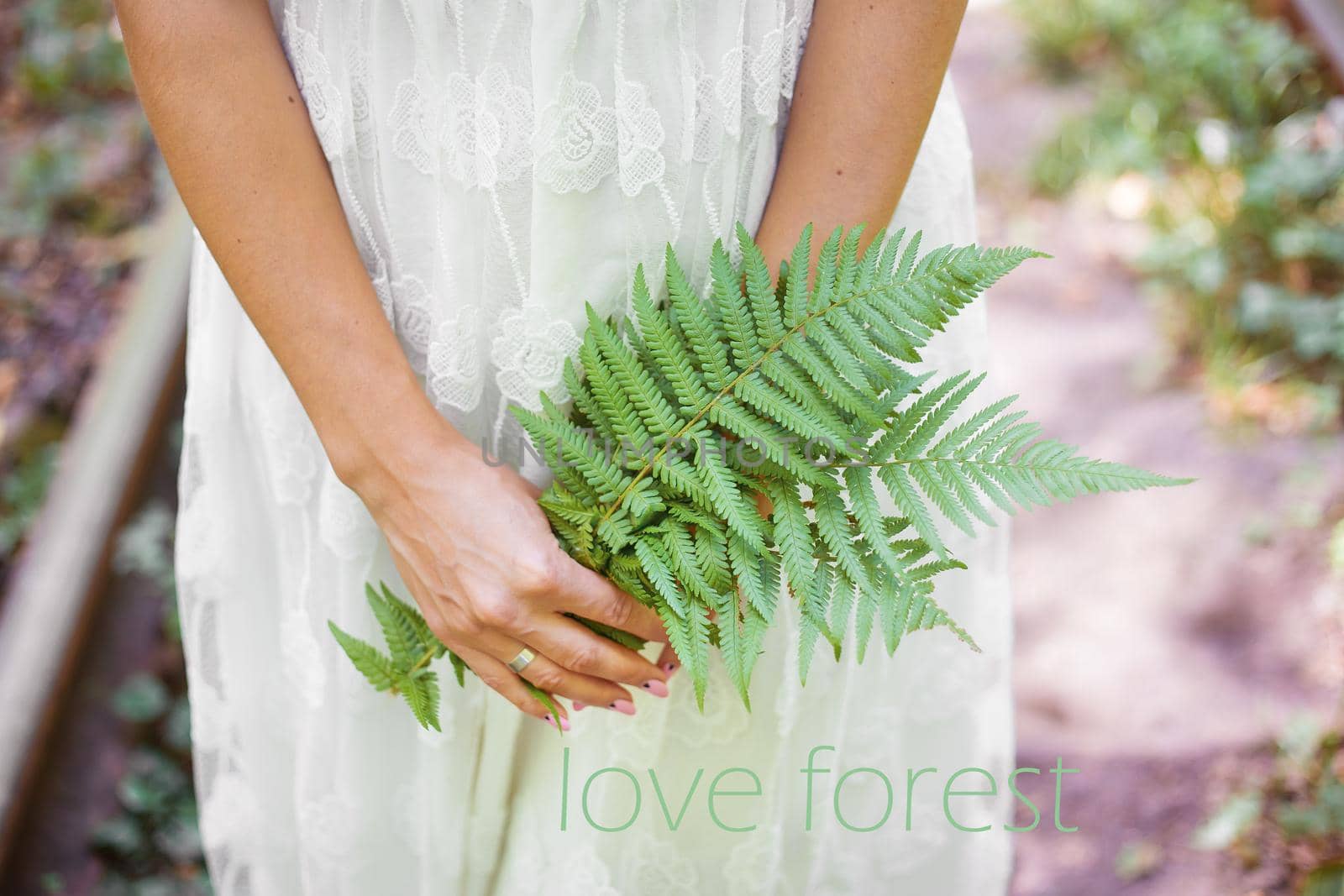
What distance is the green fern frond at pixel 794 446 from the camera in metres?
1.05

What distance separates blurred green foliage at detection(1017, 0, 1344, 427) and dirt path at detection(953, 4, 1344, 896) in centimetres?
19

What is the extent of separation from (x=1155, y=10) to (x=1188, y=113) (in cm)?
79

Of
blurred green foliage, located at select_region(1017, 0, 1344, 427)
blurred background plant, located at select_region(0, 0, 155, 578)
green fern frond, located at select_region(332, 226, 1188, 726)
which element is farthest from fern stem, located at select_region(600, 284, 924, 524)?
blurred green foliage, located at select_region(1017, 0, 1344, 427)

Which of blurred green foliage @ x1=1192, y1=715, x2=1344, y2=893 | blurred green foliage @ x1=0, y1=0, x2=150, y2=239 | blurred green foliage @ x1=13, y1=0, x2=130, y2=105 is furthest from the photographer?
blurred green foliage @ x1=13, y1=0, x2=130, y2=105

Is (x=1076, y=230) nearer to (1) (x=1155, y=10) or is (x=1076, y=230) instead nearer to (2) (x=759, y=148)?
(1) (x=1155, y=10)

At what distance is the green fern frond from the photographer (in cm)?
105

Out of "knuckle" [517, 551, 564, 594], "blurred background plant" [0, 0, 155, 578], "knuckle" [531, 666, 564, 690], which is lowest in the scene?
"knuckle" [531, 666, 564, 690]

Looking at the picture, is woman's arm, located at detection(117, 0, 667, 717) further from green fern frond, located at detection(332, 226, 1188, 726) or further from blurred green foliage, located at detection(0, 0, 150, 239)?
blurred green foliage, located at detection(0, 0, 150, 239)

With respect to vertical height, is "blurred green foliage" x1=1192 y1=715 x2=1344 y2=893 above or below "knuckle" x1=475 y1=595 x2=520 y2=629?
above

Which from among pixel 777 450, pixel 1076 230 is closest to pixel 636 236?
pixel 777 450

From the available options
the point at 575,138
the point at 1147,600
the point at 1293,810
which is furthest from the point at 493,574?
the point at 1147,600

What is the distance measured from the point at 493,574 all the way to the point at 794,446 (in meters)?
0.35

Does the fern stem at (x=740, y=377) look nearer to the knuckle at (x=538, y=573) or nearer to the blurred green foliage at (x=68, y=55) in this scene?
the knuckle at (x=538, y=573)

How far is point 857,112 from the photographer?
45.3 inches
